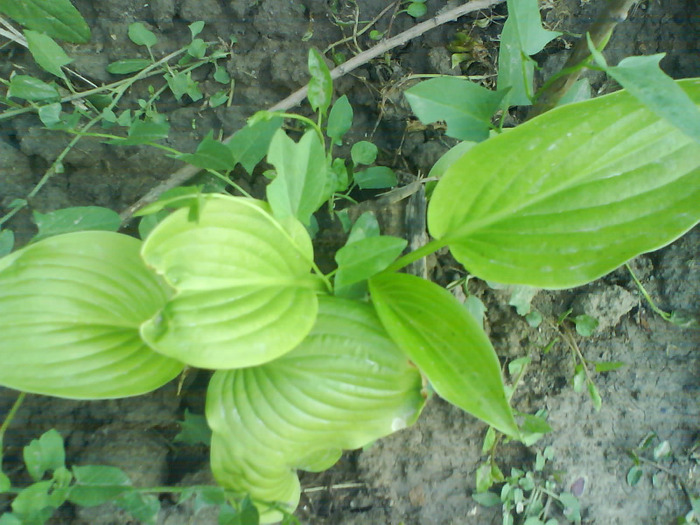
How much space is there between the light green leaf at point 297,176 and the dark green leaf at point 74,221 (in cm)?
32

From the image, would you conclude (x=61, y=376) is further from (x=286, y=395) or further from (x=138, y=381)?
(x=286, y=395)

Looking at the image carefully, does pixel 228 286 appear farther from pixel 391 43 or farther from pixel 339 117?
pixel 391 43

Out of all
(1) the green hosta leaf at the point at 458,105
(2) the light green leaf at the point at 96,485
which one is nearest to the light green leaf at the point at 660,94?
(1) the green hosta leaf at the point at 458,105

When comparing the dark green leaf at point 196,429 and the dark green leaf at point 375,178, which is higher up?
the dark green leaf at point 375,178

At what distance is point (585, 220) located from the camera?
2.30 ft

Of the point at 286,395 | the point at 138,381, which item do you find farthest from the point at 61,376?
the point at 286,395

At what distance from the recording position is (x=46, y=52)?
3.28ft

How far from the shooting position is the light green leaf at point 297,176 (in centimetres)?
73

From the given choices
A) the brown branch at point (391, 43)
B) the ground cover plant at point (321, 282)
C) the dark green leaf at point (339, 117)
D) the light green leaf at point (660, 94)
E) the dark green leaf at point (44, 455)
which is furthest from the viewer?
the brown branch at point (391, 43)

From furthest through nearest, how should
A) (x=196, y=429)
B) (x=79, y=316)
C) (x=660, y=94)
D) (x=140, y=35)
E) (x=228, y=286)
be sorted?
(x=140, y=35) < (x=196, y=429) < (x=79, y=316) < (x=228, y=286) < (x=660, y=94)

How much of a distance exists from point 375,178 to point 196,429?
0.59m

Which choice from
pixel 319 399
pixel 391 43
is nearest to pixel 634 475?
pixel 319 399

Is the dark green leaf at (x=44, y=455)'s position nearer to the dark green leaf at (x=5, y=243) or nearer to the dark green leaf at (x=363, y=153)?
the dark green leaf at (x=5, y=243)

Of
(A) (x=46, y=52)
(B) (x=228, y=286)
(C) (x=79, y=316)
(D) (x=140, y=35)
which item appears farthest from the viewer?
(D) (x=140, y=35)
